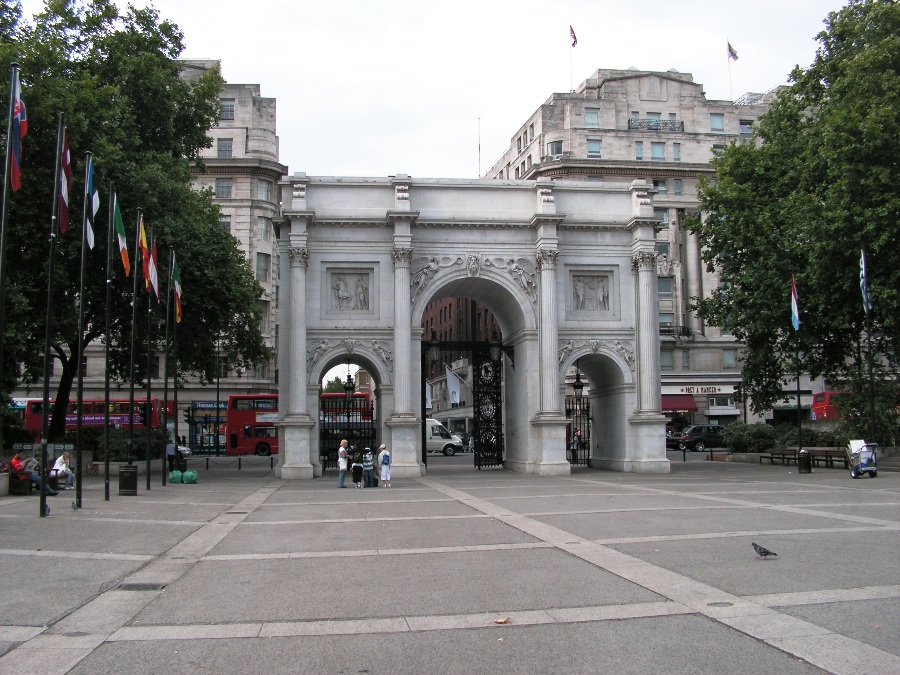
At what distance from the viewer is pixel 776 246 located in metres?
37.6

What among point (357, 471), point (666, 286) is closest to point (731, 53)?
point (666, 286)

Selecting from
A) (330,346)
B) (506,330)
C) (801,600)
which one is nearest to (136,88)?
(330,346)

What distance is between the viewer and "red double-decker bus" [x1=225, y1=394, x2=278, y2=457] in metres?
58.9

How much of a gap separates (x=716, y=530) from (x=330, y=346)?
22748mm

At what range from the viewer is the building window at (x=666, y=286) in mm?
68500

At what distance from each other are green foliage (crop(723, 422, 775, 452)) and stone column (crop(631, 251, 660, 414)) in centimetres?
1262

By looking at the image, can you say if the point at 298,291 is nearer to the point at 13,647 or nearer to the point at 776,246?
the point at 776,246

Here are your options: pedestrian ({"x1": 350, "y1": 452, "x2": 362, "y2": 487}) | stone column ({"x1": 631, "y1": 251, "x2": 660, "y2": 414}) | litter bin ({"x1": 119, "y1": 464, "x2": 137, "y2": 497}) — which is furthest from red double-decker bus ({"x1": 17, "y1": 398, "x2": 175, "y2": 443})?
stone column ({"x1": 631, "y1": 251, "x2": 660, "y2": 414})

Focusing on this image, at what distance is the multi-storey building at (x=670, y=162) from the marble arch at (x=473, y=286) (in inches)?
1217

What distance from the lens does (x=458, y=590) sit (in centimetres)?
1016

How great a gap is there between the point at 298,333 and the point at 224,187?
1456 inches

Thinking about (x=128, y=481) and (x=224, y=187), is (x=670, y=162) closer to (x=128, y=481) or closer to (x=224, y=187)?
(x=224, y=187)

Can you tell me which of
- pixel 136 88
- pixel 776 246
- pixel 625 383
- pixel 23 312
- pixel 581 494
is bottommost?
pixel 581 494

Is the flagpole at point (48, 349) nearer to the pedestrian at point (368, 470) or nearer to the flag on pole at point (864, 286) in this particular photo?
the pedestrian at point (368, 470)
